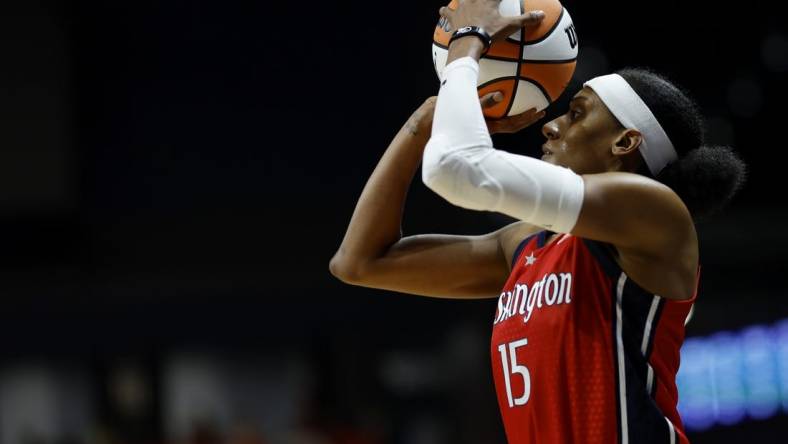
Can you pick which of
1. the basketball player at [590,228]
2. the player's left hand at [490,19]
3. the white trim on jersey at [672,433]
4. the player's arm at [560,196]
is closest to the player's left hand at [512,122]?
the basketball player at [590,228]

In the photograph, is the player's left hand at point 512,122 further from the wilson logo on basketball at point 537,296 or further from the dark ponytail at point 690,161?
the wilson logo on basketball at point 537,296

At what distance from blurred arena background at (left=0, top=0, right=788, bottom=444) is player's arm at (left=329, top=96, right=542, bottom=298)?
517cm

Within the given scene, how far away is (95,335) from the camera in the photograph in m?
8.23

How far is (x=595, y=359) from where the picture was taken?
2355mm

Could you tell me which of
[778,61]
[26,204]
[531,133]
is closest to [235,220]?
[26,204]

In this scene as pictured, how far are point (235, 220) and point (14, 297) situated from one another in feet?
5.52

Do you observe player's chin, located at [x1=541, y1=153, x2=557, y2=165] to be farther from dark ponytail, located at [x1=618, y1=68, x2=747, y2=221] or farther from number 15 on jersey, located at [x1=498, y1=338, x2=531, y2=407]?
number 15 on jersey, located at [x1=498, y1=338, x2=531, y2=407]

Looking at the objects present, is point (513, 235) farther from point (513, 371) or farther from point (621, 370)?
point (621, 370)

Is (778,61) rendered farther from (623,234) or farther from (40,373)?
(623,234)

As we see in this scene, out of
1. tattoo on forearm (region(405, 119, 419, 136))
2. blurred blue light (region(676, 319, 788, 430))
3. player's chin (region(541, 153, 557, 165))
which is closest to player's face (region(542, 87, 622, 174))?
player's chin (region(541, 153, 557, 165))

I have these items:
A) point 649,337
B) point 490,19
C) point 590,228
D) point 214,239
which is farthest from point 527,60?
point 214,239

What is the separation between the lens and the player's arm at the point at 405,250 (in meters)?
2.79

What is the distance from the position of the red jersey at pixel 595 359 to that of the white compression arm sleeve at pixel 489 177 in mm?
240

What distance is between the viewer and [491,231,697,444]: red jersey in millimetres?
2342
